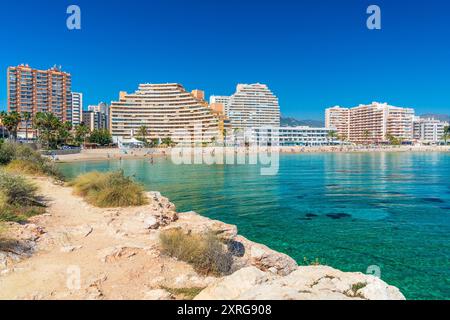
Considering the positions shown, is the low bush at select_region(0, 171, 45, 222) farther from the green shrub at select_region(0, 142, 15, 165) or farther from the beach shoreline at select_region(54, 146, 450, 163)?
the beach shoreline at select_region(54, 146, 450, 163)

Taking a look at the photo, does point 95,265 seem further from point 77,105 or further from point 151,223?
point 77,105

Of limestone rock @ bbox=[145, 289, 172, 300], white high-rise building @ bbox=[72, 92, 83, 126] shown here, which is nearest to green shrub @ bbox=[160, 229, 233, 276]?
limestone rock @ bbox=[145, 289, 172, 300]

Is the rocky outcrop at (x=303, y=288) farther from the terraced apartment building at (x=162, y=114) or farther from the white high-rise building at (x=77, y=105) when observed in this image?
the white high-rise building at (x=77, y=105)

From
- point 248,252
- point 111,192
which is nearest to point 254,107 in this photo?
point 111,192

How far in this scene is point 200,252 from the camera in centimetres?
745

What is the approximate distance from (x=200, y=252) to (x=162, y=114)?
466 feet

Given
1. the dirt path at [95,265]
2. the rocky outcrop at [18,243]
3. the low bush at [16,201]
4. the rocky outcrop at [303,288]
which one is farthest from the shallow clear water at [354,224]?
the low bush at [16,201]

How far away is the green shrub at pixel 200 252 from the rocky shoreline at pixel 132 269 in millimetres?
215

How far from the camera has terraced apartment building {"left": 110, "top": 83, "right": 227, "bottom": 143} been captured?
448 ft

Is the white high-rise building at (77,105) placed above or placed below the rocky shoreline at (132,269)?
above

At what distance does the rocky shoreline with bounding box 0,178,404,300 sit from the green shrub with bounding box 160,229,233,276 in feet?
0.71

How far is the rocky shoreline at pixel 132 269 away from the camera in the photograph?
193 inches
